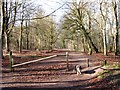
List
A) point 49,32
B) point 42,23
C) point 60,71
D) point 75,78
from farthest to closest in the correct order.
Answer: point 49,32 → point 42,23 → point 60,71 → point 75,78

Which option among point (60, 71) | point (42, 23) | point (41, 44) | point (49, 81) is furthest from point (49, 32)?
point (49, 81)

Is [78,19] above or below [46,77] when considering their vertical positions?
above

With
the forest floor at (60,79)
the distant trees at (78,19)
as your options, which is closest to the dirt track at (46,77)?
the forest floor at (60,79)

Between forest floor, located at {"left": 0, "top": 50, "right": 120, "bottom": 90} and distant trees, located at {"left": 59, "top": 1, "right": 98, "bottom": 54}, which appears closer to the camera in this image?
forest floor, located at {"left": 0, "top": 50, "right": 120, "bottom": 90}

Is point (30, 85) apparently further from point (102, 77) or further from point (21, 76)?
point (102, 77)

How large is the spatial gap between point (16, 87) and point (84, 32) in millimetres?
23990

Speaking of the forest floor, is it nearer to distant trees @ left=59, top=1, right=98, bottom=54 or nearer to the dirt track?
the dirt track

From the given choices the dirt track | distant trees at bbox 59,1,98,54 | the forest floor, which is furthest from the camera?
distant trees at bbox 59,1,98,54

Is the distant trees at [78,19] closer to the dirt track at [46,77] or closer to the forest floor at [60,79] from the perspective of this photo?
the dirt track at [46,77]

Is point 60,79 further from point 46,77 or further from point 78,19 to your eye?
point 78,19

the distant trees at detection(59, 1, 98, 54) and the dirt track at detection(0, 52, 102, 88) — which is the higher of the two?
the distant trees at detection(59, 1, 98, 54)

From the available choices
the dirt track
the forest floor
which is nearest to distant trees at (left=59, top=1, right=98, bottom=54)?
the dirt track

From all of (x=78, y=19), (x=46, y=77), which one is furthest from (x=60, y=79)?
(x=78, y=19)

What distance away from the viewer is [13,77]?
15711mm
